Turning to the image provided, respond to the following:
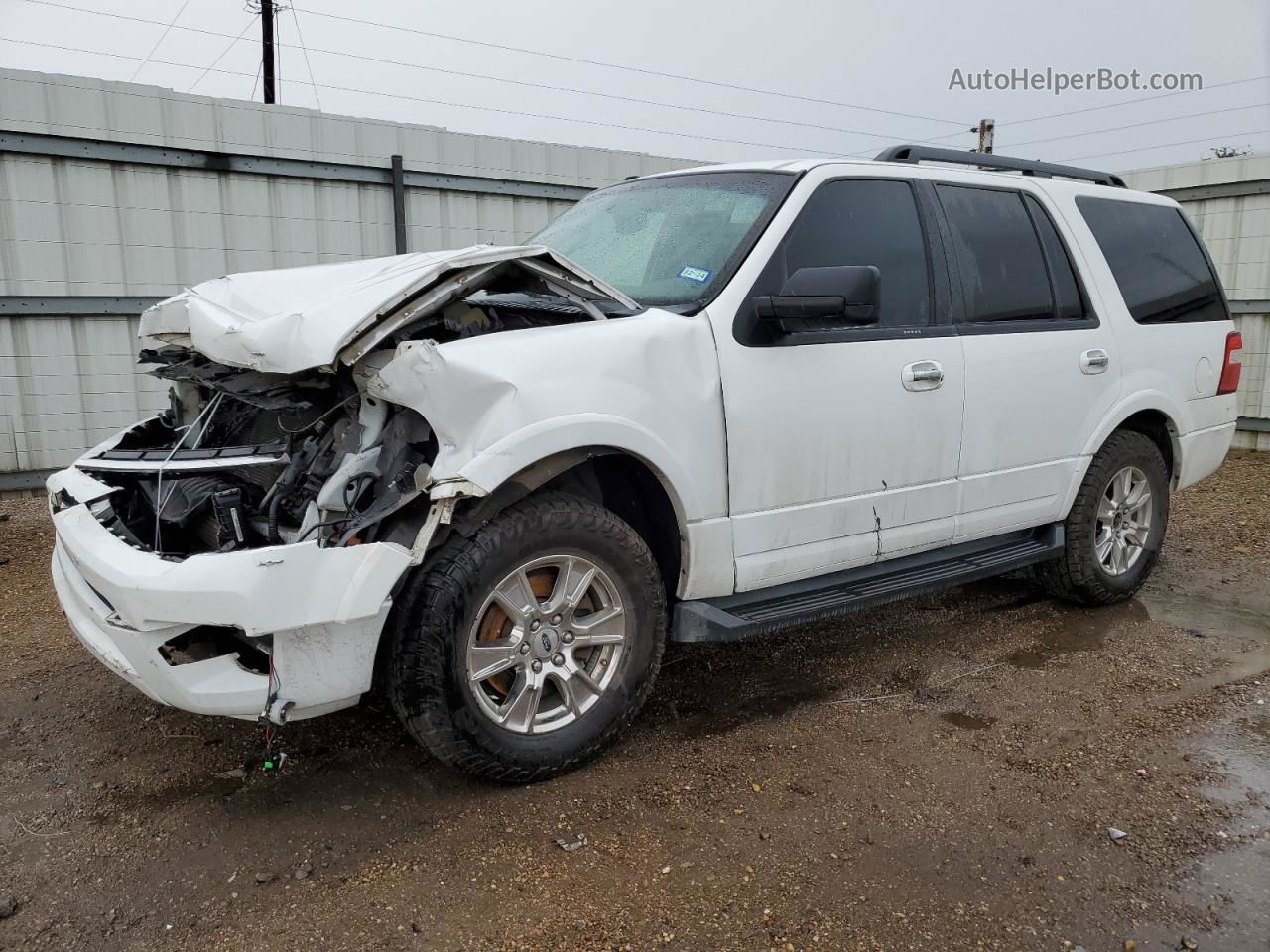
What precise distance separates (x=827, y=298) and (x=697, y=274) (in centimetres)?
55

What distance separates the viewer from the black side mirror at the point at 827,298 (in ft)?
10.4

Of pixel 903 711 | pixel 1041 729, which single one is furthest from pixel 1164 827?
pixel 903 711

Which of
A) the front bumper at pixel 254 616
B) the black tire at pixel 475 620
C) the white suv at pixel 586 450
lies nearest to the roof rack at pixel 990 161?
the white suv at pixel 586 450

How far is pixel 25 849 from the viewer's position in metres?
2.81

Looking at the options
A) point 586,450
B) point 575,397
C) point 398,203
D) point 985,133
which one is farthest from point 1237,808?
point 985,133

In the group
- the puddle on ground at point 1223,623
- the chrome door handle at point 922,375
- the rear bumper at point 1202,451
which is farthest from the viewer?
the rear bumper at point 1202,451

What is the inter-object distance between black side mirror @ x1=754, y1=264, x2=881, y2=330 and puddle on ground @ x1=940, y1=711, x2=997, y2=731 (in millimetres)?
1539

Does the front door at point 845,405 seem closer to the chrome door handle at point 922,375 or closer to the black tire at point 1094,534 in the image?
the chrome door handle at point 922,375

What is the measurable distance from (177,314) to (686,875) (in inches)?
105

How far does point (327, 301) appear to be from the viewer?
2.98 metres

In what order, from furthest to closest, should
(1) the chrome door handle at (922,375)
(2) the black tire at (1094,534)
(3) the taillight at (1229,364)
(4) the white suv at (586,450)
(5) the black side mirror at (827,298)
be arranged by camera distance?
(3) the taillight at (1229,364), (2) the black tire at (1094,534), (1) the chrome door handle at (922,375), (5) the black side mirror at (827,298), (4) the white suv at (586,450)

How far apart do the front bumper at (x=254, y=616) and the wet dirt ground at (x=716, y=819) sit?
49 centimetres

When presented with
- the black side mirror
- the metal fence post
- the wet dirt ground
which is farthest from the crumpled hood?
the metal fence post

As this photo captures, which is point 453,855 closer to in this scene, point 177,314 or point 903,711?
point 903,711
